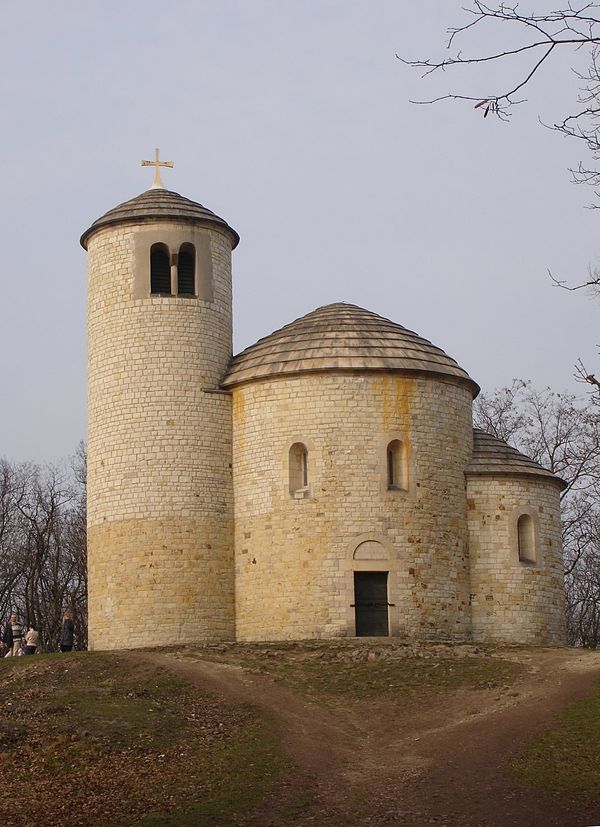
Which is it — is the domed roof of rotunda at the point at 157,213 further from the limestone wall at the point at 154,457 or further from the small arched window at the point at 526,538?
the small arched window at the point at 526,538

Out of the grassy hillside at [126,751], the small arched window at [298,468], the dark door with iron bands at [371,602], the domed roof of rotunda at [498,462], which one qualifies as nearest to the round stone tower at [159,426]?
the small arched window at [298,468]

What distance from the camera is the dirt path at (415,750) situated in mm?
21000

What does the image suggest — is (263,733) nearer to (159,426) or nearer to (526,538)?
(159,426)

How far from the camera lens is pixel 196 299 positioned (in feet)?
124

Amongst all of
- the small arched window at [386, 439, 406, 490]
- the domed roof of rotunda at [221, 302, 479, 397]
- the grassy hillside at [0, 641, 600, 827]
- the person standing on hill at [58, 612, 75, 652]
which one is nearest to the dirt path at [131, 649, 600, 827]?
the grassy hillside at [0, 641, 600, 827]

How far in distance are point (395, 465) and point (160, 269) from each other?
345 inches

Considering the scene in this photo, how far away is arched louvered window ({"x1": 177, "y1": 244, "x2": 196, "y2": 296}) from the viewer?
38.3 metres

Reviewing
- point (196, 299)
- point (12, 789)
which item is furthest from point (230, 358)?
point (12, 789)

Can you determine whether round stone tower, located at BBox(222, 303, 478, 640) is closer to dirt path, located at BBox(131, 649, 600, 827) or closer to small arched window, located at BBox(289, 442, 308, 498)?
small arched window, located at BBox(289, 442, 308, 498)

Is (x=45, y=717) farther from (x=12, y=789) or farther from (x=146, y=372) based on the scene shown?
(x=146, y=372)

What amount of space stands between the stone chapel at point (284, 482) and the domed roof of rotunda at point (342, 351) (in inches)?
2.6

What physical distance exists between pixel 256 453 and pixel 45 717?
12.2 metres

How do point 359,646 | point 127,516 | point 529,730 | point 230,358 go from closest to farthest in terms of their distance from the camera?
point 529,730, point 359,646, point 127,516, point 230,358

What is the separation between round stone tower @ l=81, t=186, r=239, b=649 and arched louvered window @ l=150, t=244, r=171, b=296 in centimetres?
4
